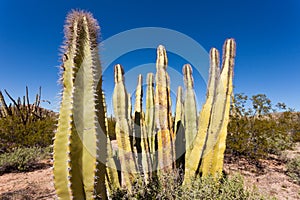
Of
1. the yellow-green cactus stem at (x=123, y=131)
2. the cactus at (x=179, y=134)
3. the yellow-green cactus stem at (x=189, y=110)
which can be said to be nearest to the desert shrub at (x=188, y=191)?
the yellow-green cactus stem at (x=123, y=131)

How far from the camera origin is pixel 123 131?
361 centimetres

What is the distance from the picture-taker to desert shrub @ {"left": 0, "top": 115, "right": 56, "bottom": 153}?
24.9 feet

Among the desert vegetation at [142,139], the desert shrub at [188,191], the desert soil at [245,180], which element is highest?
the desert vegetation at [142,139]

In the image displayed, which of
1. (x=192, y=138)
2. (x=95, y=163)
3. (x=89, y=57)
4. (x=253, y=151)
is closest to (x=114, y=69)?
(x=192, y=138)

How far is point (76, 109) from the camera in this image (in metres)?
1.67

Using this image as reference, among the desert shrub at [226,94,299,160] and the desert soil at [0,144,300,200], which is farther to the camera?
the desert shrub at [226,94,299,160]

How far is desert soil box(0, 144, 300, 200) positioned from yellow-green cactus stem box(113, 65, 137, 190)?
1299 mm

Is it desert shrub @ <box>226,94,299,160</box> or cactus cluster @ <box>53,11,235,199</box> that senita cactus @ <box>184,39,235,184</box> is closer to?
cactus cluster @ <box>53,11,235,199</box>

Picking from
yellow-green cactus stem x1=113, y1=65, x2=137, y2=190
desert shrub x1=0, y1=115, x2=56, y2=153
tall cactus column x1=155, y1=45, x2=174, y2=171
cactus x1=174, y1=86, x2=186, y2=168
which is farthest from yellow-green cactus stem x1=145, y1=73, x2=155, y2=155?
desert shrub x1=0, y1=115, x2=56, y2=153

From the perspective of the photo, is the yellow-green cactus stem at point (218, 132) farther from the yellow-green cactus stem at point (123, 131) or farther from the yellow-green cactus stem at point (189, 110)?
the yellow-green cactus stem at point (123, 131)

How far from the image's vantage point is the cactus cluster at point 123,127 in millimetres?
1639

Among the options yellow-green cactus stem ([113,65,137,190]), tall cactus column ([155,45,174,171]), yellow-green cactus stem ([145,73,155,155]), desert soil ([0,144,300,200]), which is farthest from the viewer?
yellow-green cactus stem ([145,73,155,155])

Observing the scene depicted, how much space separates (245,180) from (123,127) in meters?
3.10

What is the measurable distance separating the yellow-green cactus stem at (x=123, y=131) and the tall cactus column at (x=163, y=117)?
0.57 metres
